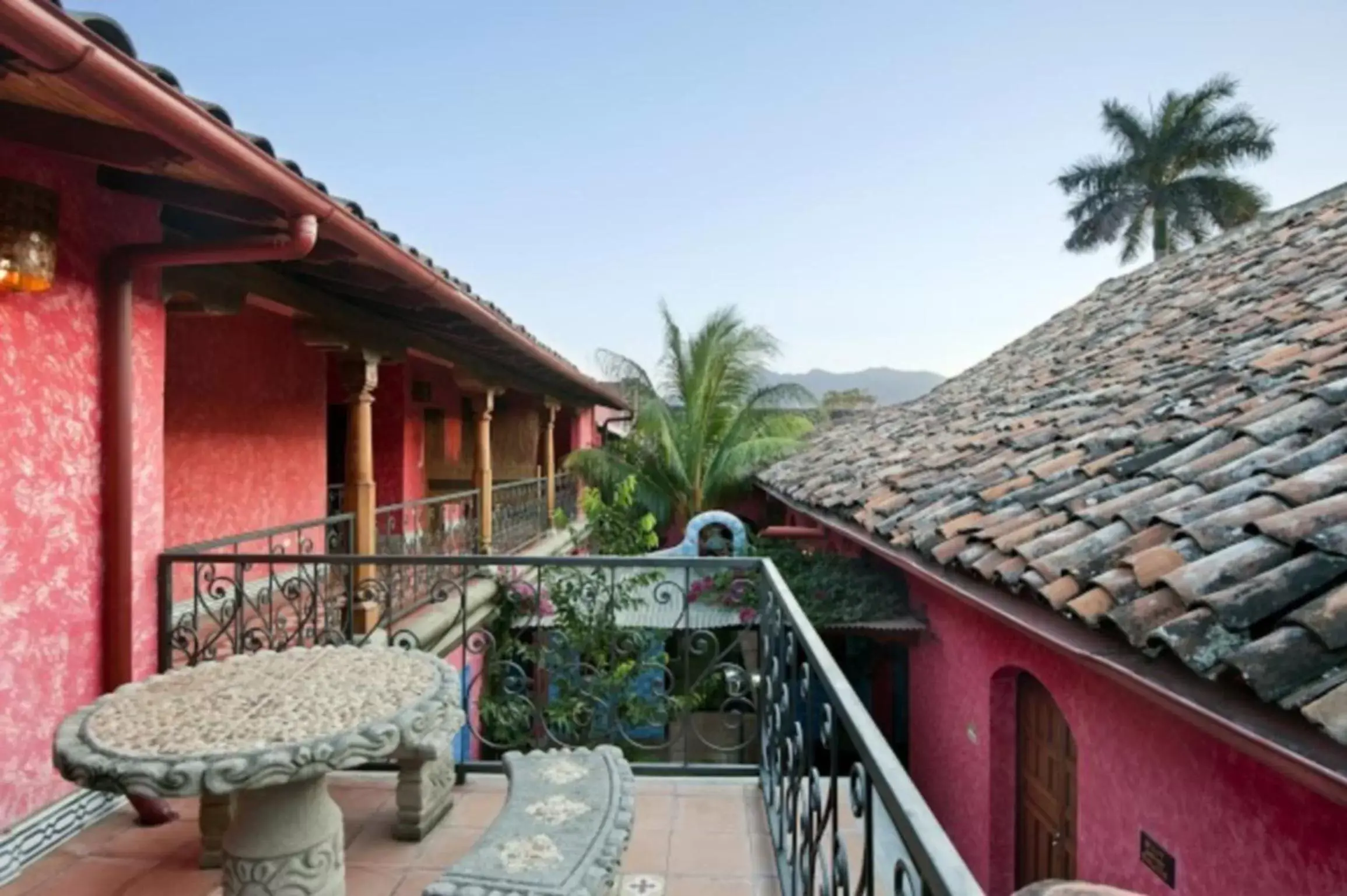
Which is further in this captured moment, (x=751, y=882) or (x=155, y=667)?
(x=155, y=667)

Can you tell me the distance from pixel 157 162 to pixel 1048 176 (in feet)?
103

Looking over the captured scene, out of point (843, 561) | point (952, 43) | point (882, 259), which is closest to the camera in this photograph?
point (843, 561)

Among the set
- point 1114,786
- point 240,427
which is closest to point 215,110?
point 1114,786

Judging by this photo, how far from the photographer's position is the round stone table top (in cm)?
191

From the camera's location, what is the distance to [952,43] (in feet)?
30.1

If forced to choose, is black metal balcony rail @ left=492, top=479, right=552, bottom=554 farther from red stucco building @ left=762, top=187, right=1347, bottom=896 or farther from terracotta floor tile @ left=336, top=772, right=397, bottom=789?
terracotta floor tile @ left=336, top=772, right=397, bottom=789

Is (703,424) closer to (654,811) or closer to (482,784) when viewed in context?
(482,784)

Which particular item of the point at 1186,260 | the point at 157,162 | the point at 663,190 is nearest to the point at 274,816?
the point at 157,162

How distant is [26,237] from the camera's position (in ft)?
8.74

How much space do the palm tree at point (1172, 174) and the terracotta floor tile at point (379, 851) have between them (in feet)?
96.0

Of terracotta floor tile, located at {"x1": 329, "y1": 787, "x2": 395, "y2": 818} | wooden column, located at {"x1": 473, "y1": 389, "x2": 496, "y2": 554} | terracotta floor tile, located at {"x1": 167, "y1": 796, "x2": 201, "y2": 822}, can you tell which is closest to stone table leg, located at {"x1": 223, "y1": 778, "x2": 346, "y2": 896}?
terracotta floor tile, located at {"x1": 329, "y1": 787, "x2": 395, "y2": 818}

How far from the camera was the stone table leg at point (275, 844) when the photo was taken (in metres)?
2.24

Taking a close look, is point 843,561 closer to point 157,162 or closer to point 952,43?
point 952,43

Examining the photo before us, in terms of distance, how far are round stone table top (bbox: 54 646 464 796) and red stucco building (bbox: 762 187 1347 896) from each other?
2278 mm
